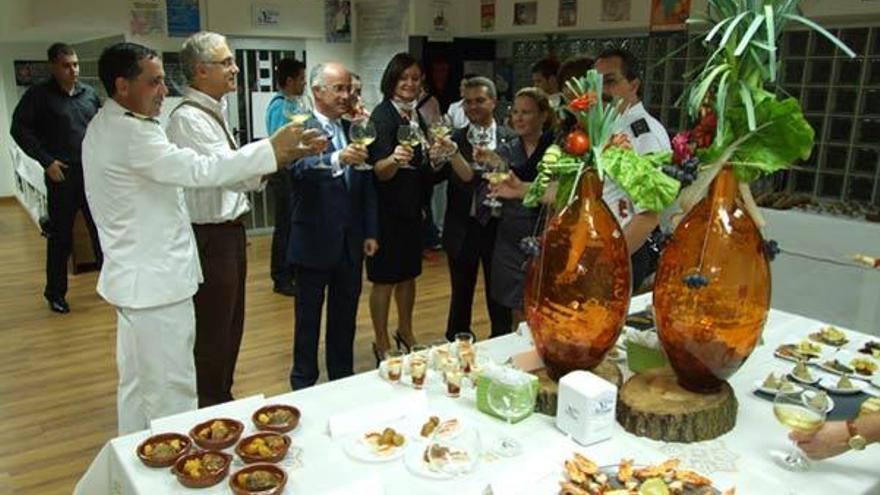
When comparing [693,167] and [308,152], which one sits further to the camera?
[308,152]

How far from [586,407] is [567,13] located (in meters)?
4.42

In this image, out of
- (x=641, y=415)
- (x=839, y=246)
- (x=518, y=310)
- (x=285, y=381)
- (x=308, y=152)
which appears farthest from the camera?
(x=839, y=246)

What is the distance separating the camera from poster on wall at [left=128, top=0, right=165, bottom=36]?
18.9 feet

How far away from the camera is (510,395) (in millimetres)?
1632

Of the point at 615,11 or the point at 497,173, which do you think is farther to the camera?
the point at 615,11

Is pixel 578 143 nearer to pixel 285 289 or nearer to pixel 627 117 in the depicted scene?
pixel 627 117

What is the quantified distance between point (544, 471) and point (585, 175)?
0.67m

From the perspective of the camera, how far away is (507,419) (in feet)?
5.37

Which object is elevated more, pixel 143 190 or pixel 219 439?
pixel 143 190

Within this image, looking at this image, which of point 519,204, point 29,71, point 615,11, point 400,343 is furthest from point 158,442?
point 29,71

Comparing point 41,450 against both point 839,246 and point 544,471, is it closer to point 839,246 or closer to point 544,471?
point 544,471

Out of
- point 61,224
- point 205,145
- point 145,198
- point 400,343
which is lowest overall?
point 400,343

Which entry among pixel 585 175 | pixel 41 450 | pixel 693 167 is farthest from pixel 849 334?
pixel 41 450

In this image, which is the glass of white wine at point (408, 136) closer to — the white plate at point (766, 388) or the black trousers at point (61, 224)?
the white plate at point (766, 388)
